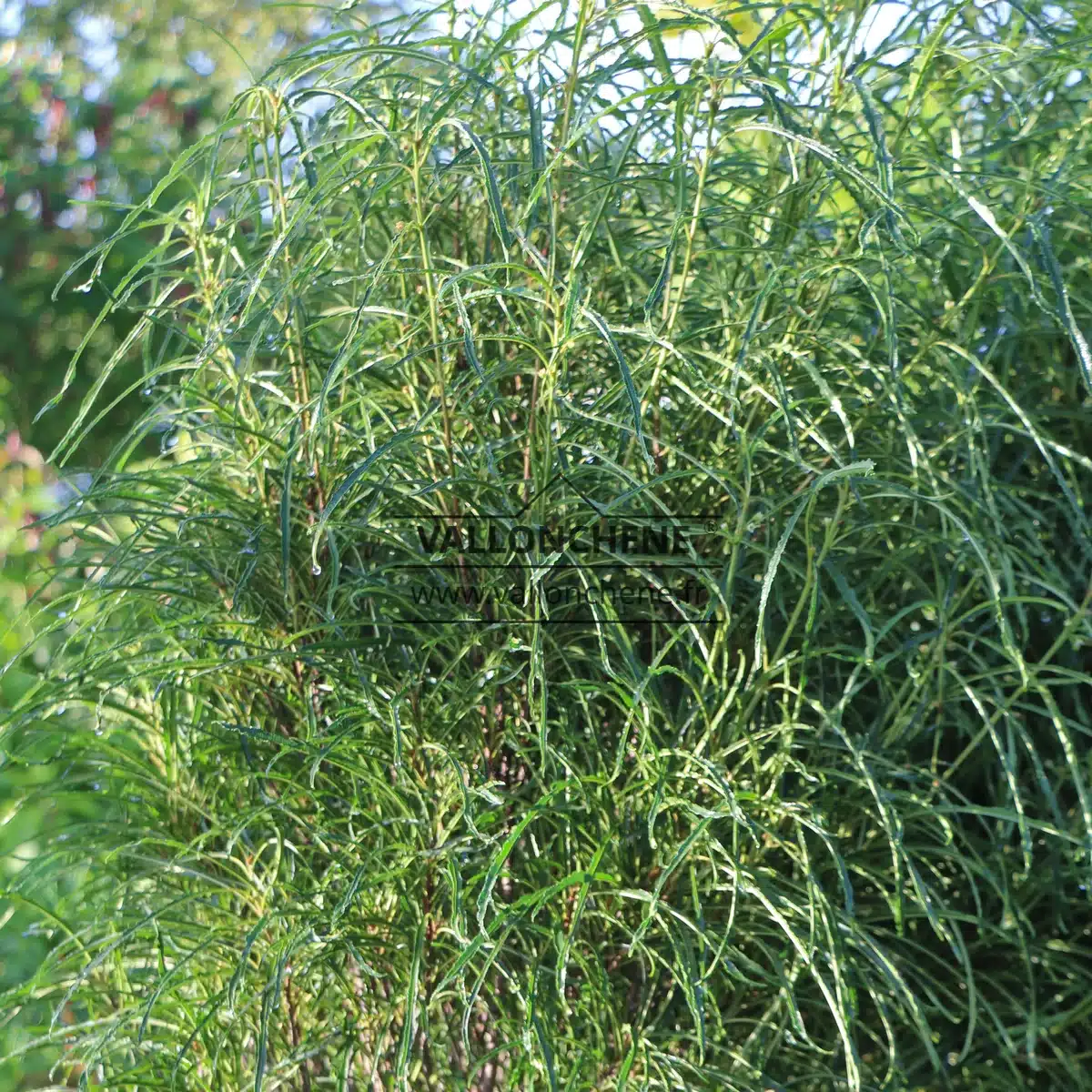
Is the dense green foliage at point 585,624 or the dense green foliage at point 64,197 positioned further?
the dense green foliage at point 64,197

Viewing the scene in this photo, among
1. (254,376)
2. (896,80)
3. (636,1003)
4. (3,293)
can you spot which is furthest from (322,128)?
(3,293)

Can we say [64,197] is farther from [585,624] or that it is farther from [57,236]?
[585,624]

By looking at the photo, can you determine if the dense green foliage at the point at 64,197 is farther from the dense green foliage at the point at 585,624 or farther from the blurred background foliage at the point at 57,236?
the dense green foliage at the point at 585,624

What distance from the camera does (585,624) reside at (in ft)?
2.50

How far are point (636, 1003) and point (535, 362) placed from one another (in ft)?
1.36

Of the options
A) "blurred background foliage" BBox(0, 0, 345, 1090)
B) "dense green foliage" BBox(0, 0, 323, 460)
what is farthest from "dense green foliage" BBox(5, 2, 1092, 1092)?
"dense green foliage" BBox(0, 0, 323, 460)

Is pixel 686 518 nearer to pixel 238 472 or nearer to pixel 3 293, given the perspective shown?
pixel 238 472

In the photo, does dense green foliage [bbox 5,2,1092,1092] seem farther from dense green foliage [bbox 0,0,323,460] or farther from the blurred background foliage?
dense green foliage [bbox 0,0,323,460]

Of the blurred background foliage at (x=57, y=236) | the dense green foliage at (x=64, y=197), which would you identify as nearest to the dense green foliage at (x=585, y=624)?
the blurred background foliage at (x=57, y=236)

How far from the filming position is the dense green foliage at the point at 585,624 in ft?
2.23

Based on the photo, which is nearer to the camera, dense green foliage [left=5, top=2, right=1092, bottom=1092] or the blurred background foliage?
dense green foliage [left=5, top=2, right=1092, bottom=1092]

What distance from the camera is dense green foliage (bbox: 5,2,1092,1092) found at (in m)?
0.68

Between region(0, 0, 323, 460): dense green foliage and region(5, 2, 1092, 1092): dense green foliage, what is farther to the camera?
region(0, 0, 323, 460): dense green foliage

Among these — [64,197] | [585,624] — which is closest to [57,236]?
[64,197]
